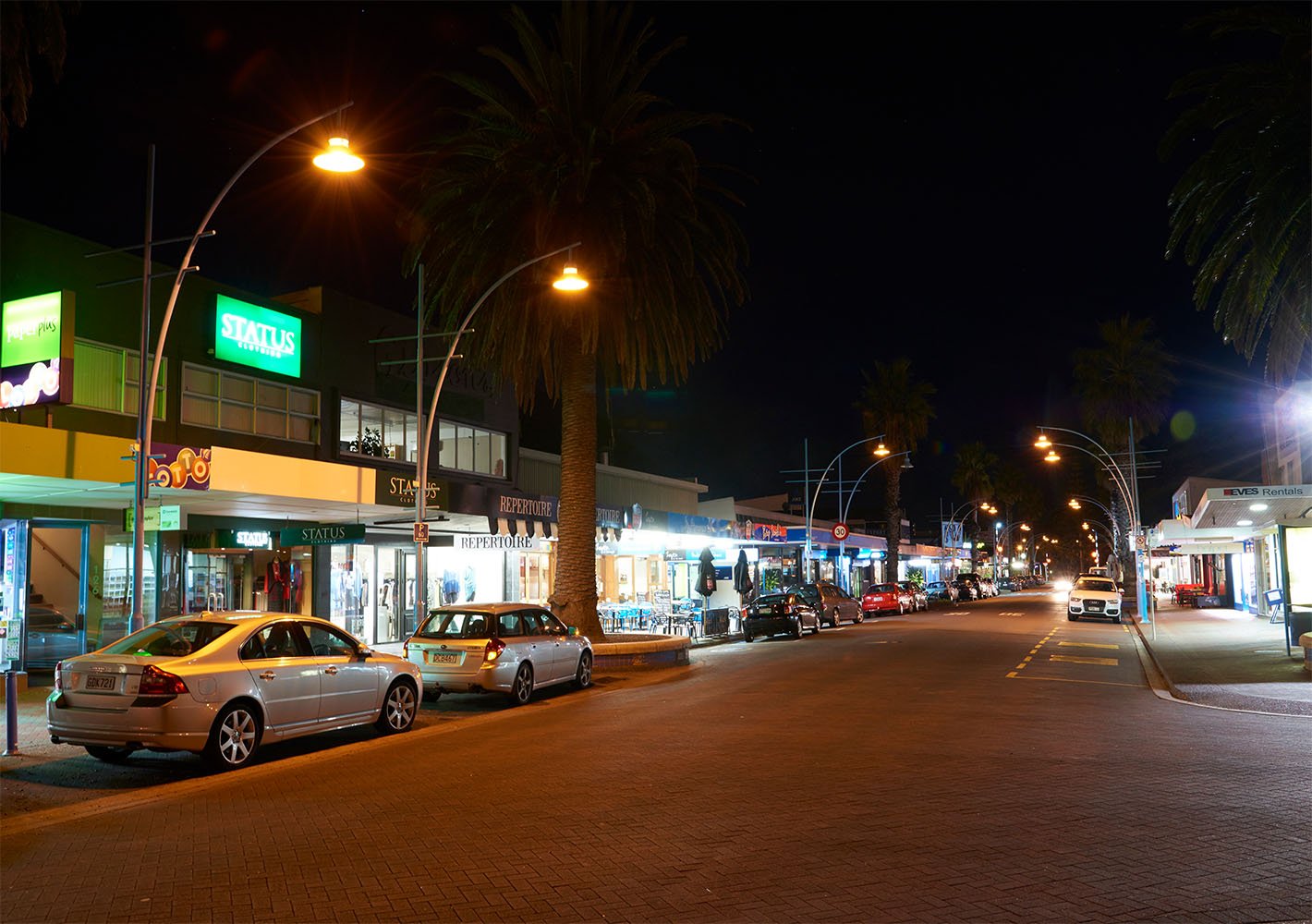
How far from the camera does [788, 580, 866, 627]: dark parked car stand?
1495 inches

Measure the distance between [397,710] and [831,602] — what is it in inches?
1134

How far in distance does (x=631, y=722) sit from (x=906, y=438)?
155ft

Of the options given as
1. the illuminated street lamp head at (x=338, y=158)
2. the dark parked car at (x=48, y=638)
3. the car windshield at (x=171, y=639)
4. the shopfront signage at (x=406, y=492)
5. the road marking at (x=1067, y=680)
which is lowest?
the road marking at (x=1067, y=680)

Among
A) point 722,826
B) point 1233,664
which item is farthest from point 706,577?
point 722,826

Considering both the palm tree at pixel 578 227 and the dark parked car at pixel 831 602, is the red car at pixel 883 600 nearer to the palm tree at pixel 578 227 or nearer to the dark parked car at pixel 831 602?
the dark parked car at pixel 831 602

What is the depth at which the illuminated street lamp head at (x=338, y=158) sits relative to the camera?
13250 mm

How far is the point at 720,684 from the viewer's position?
62.2ft

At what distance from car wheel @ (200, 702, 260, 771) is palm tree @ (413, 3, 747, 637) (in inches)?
443

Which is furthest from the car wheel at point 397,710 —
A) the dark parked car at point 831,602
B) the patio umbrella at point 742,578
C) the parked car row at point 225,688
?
the patio umbrella at point 742,578

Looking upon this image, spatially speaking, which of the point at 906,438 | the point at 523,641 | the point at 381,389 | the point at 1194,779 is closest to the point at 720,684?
the point at 523,641

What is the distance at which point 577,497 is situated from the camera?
22594 millimetres

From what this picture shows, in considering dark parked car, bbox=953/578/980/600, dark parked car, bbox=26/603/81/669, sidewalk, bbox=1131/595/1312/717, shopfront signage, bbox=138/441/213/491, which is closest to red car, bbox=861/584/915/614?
sidewalk, bbox=1131/595/1312/717

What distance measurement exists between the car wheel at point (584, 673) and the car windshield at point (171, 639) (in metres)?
8.16

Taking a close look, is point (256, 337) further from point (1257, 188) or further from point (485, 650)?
point (1257, 188)
